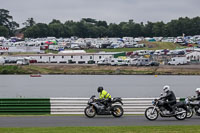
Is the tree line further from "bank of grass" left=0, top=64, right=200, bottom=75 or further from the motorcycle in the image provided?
the motorcycle

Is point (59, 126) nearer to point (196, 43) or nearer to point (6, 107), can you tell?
point (6, 107)

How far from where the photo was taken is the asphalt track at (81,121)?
21.3 meters

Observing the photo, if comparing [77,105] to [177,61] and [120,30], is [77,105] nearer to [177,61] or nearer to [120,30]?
[177,61]

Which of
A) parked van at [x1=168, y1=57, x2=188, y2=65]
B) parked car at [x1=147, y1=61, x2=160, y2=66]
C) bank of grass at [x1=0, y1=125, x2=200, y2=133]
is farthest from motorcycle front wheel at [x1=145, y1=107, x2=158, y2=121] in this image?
parked van at [x1=168, y1=57, x2=188, y2=65]

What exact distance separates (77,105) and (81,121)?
143 inches

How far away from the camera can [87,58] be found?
104250 mm

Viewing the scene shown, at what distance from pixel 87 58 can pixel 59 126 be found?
8377 centimetres

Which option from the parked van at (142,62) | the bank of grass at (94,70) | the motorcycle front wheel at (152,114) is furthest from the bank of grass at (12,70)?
the motorcycle front wheel at (152,114)

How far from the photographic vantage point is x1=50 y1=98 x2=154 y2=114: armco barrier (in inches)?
1024

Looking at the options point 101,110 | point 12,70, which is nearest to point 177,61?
point 12,70

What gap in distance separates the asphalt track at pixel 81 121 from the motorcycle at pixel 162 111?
244mm

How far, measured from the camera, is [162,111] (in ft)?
76.5

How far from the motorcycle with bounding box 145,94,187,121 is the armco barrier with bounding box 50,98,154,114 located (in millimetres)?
2974

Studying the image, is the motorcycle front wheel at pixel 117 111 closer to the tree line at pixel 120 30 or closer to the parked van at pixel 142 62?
the parked van at pixel 142 62
